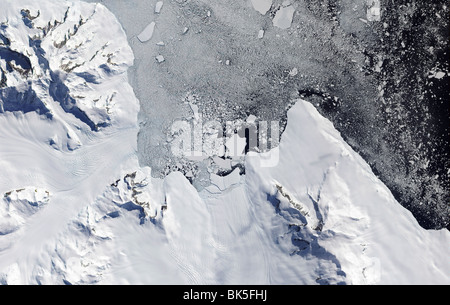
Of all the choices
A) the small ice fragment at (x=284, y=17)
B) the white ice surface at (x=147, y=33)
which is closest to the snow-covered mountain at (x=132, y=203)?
the white ice surface at (x=147, y=33)

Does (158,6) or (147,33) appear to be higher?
(158,6)

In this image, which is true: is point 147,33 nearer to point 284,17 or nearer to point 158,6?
point 158,6

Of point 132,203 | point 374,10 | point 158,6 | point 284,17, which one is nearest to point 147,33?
point 158,6

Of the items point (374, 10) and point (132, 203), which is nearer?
point (132, 203)

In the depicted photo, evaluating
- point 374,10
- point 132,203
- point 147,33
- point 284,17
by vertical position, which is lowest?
point 132,203

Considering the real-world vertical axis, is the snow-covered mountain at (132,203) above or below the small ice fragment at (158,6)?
below

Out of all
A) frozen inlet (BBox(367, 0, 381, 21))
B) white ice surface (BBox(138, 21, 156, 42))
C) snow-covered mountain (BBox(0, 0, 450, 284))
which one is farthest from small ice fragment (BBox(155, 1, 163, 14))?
frozen inlet (BBox(367, 0, 381, 21))

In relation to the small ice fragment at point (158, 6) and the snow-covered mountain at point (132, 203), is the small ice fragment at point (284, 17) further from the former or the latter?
the small ice fragment at point (158, 6)
